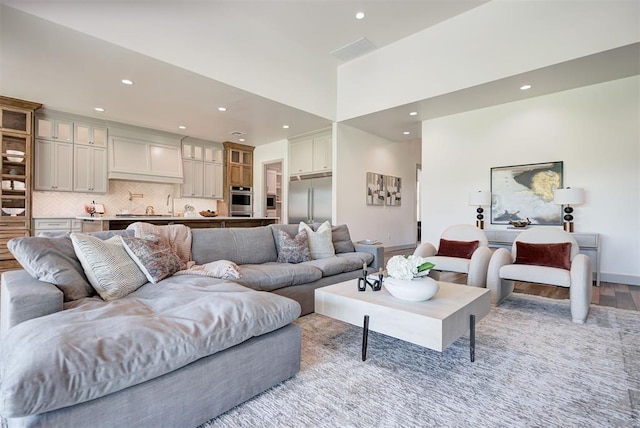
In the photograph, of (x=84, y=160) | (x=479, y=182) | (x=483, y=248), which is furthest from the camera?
(x=84, y=160)

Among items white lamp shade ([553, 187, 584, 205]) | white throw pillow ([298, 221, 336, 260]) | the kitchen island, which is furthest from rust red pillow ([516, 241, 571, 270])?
the kitchen island

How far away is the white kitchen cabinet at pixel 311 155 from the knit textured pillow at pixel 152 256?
4427 mm

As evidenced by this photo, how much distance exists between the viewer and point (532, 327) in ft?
8.64

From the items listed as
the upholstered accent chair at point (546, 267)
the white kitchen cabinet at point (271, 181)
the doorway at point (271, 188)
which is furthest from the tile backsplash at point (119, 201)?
the upholstered accent chair at point (546, 267)

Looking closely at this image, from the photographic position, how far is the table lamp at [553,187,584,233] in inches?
164

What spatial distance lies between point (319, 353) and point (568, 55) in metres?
4.34

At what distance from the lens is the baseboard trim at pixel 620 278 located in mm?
4145

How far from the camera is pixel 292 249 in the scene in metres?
3.31

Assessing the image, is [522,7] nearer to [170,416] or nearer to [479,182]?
[479,182]

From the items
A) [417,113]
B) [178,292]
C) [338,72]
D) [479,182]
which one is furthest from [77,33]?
[479,182]

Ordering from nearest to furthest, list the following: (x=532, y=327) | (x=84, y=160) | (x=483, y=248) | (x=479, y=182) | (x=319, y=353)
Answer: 1. (x=319, y=353)
2. (x=532, y=327)
3. (x=483, y=248)
4. (x=479, y=182)
5. (x=84, y=160)

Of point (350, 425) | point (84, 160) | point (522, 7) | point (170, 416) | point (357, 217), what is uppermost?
point (522, 7)

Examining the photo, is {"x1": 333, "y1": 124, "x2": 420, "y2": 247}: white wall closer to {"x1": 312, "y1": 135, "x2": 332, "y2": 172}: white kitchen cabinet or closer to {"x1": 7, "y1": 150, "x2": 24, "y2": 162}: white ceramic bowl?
{"x1": 312, "y1": 135, "x2": 332, "y2": 172}: white kitchen cabinet

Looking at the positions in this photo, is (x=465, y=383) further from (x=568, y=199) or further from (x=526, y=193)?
(x=526, y=193)
